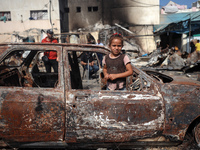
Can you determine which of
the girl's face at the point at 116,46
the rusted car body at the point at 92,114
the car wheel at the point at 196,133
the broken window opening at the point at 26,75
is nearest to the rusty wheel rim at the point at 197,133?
the car wheel at the point at 196,133

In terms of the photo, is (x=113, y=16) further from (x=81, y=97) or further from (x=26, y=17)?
(x=81, y=97)

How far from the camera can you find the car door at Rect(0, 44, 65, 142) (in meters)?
2.05

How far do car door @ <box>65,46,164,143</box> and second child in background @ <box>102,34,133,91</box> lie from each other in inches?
11.4

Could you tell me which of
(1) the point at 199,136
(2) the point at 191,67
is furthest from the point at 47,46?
(2) the point at 191,67

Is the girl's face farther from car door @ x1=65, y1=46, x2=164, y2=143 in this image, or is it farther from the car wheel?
the car wheel

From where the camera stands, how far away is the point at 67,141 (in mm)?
2166

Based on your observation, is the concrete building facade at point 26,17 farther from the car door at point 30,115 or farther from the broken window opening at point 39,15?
the car door at point 30,115

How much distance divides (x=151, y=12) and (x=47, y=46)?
76.1 feet

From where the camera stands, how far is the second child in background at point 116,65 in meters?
2.36

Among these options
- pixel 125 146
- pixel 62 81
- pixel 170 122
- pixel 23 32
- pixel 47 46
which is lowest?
pixel 125 146

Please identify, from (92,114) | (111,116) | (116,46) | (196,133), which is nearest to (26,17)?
(116,46)

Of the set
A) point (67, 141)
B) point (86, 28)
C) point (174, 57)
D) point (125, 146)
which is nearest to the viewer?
point (67, 141)

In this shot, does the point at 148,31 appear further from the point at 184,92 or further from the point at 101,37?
the point at 184,92

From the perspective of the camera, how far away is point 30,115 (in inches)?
81.5
